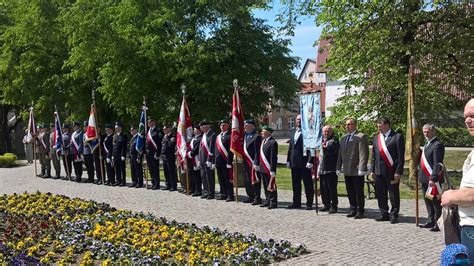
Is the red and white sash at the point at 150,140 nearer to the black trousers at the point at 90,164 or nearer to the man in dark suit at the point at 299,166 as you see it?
the black trousers at the point at 90,164

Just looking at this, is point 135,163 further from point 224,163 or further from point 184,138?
point 224,163

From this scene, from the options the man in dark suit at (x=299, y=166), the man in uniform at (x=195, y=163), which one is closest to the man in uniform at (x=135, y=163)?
Result: the man in uniform at (x=195, y=163)

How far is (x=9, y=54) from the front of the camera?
3297cm

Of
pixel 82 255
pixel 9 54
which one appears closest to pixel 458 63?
pixel 82 255

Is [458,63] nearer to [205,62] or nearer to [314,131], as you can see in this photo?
[314,131]

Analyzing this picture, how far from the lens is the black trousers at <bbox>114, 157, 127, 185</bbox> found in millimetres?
17239

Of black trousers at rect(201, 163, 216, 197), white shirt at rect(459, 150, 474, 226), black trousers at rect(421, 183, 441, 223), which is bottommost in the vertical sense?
black trousers at rect(421, 183, 441, 223)

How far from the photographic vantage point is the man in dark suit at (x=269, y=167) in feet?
40.1

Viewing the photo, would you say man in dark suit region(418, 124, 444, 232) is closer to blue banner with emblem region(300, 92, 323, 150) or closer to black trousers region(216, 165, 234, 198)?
blue banner with emblem region(300, 92, 323, 150)

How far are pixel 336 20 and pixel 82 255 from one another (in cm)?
1225

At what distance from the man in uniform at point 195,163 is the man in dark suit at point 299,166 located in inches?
123

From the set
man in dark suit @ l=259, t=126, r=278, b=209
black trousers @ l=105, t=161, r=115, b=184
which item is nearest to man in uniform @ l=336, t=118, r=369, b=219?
man in dark suit @ l=259, t=126, r=278, b=209

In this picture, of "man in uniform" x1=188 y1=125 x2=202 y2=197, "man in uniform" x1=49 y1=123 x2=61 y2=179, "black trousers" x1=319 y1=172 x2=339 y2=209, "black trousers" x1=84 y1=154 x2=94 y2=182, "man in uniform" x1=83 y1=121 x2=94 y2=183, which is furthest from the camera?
"man in uniform" x1=49 y1=123 x2=61 y2=179

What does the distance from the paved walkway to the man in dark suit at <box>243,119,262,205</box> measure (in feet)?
1.32
